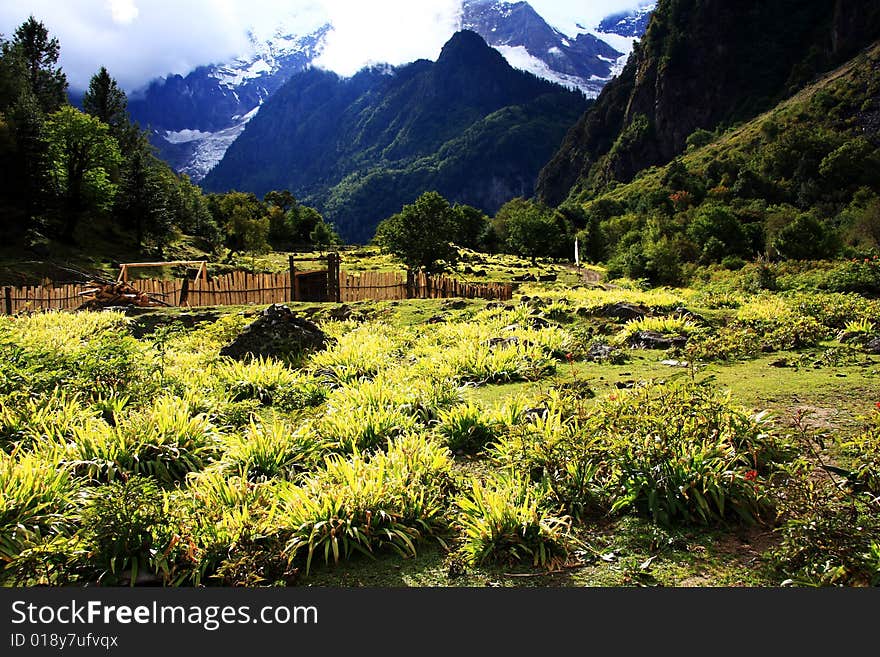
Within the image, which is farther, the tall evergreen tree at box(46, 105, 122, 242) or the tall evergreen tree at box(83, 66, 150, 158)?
the tall evergreen tree at box(83, 66, 150, 158)

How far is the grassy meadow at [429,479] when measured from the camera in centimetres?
336

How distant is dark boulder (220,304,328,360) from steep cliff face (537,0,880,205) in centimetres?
14879

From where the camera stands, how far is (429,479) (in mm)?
4371

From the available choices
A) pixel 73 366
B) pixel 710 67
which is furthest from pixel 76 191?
pixel 710 67

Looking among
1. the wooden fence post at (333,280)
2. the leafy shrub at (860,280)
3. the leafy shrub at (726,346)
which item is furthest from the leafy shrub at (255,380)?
the leafy shrub at (860,280)

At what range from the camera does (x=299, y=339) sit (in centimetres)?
1004

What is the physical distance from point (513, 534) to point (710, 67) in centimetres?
17536

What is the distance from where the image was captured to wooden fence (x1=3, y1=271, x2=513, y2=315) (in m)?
20.4

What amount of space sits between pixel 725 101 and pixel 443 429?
6552 inches

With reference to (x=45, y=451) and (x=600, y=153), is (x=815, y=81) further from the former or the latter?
(x=45, y=451)

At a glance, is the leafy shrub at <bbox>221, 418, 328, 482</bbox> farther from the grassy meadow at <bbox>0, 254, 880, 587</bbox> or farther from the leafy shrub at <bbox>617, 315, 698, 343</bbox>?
the leafy shrub at <bbox>617, 315, 698, 343</bbox>

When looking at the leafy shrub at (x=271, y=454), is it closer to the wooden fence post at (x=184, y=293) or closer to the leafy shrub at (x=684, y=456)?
the leafy shrub at (x=684, y=456)

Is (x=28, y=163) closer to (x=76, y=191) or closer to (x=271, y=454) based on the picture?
(x=76, y=191)

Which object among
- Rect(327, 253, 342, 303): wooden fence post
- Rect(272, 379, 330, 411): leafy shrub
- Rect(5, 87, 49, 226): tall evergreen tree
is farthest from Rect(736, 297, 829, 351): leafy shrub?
Rect(5, 87, 49, 226): tall evergreen tree
